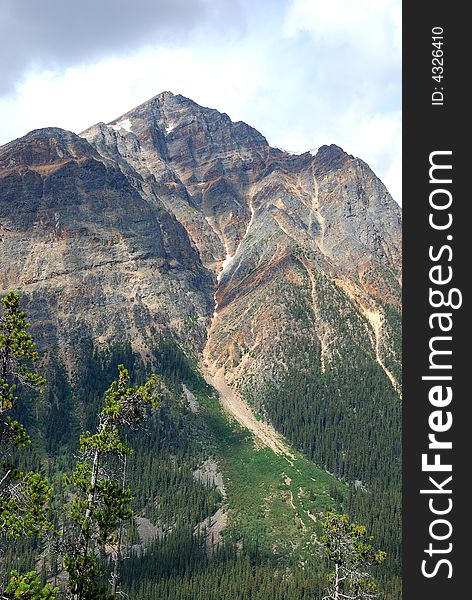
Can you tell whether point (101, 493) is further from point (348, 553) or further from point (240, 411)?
point (240, 411)

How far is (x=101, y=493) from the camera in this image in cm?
2119

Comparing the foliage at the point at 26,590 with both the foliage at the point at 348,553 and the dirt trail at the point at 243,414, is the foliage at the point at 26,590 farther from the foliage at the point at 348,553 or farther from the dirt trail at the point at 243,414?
the dirt trail at the point at 243,414

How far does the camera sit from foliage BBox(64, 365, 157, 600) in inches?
782

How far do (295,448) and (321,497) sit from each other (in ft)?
82.6

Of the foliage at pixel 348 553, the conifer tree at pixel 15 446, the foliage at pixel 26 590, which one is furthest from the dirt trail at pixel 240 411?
the foliage at pixel 26 590

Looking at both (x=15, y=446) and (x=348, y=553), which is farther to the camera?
(x=348, y=553)

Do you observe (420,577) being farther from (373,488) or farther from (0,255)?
(0,255)

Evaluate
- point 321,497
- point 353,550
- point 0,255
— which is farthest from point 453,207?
point 0,255

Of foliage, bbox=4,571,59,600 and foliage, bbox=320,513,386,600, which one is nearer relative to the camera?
foliage, bbox=4,571,59,600

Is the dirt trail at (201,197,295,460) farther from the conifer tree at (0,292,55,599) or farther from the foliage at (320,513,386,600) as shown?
the conifer tree at (0,292,55,599)

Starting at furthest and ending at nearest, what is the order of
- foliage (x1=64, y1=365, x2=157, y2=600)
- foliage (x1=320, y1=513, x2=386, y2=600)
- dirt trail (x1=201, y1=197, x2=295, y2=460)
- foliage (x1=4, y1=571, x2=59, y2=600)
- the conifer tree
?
1. dirt trail (x1=201, y1=197, x2=295, y2=460)
2. foliage (x1=320, y1=513, x2=386, y2=600)
3. foliage (x1=64, y1=365, x2=157, y2=600)
4. the conifer tree
5. foliage (x1=4, y1=571, x2=59, y2=600)

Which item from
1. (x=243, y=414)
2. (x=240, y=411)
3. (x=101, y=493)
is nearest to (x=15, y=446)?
(x=101, y=493)

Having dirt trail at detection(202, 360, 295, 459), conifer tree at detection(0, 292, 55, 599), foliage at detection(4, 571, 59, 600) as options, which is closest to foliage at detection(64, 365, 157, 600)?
conifer tree at detection(0, 292, 55, 599)

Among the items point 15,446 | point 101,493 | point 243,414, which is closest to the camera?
point 15,446
